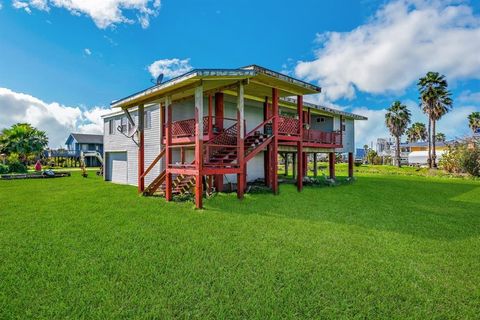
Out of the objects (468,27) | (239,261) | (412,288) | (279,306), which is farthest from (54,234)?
(468,27)

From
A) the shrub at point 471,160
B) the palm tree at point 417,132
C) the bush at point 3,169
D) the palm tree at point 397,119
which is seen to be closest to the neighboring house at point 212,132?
the bush at point 3,169

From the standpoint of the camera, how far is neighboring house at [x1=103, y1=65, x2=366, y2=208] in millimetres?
10836

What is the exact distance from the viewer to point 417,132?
2817 inches

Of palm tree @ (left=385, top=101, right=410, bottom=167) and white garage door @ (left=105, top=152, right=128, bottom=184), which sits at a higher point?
palm tree @ (left=385, top=101, right=410, bottom=167)

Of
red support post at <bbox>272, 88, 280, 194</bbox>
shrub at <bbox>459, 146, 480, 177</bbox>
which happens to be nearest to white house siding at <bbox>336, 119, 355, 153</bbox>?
red support post at <bbox>272, 88, 280, 194</bbox>

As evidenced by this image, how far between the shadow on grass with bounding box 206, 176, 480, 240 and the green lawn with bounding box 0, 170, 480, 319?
0.11 meters

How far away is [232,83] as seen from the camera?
11.6 metres

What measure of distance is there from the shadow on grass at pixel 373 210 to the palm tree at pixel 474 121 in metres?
47.3

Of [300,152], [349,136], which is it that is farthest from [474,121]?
[300,152]

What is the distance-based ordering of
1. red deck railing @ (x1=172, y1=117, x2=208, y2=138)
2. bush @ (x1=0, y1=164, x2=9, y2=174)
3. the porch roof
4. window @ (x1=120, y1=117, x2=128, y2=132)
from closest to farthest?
the porch roof < red deck railing @ (x1=172, y1=117, x2=208, y2=138) < window @ (x1=120, y1=117, x2=128, y2=132) < bush @ (x1=0, y1=164, x2=9, y2=174)

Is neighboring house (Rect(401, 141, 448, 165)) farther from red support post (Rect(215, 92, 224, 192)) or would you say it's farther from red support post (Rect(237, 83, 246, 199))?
red support post (Rect(237, 83, 246, 199))

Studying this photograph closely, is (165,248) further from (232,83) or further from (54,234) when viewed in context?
(232,83)

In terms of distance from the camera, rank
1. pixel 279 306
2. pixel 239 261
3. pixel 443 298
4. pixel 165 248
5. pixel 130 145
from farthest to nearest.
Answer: pixel 130 145
pixel 165 248
pixel 239 261
pixel 443 298
pixel 279 306

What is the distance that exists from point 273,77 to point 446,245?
8236 mm
